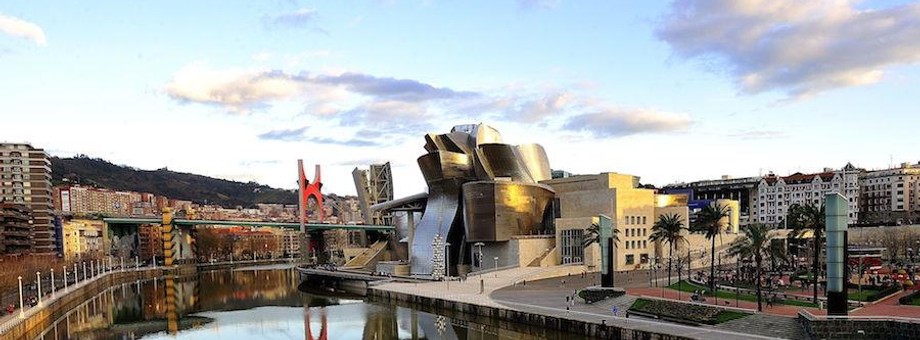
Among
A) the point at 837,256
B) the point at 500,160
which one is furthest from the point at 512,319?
the point at 500,160

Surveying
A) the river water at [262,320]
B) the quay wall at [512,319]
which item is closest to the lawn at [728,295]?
the quay wall at [512,319]

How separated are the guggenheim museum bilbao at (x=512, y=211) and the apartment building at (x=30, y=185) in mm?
69366

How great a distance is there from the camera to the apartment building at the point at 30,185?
110875mm

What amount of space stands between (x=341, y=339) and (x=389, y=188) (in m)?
78.9

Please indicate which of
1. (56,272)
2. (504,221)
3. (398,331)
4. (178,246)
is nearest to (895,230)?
(504,221)

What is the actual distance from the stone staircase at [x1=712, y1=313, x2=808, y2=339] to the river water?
8806 millimetres

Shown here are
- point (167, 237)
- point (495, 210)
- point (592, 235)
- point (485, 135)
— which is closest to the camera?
point (592, 235)

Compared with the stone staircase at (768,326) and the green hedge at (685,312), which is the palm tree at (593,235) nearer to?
the green hedge at (685,312)

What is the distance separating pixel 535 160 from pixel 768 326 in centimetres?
5831

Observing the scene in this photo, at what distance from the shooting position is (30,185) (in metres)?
113

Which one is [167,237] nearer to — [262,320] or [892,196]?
[262,320]

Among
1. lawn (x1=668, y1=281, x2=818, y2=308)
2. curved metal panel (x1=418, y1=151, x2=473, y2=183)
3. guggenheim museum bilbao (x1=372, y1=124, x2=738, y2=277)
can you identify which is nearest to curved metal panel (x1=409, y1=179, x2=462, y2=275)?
guggenheim museum bilbao (x1=372, y1=124, x2=738, y2=277)

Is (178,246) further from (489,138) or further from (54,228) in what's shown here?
(489,138)

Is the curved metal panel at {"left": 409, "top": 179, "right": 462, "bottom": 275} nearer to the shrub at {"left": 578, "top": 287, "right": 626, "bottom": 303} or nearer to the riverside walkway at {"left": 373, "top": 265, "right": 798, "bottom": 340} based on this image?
the riverside walkway at {"left": 373, "top": 265, "right": 798, "bottom": 340}
